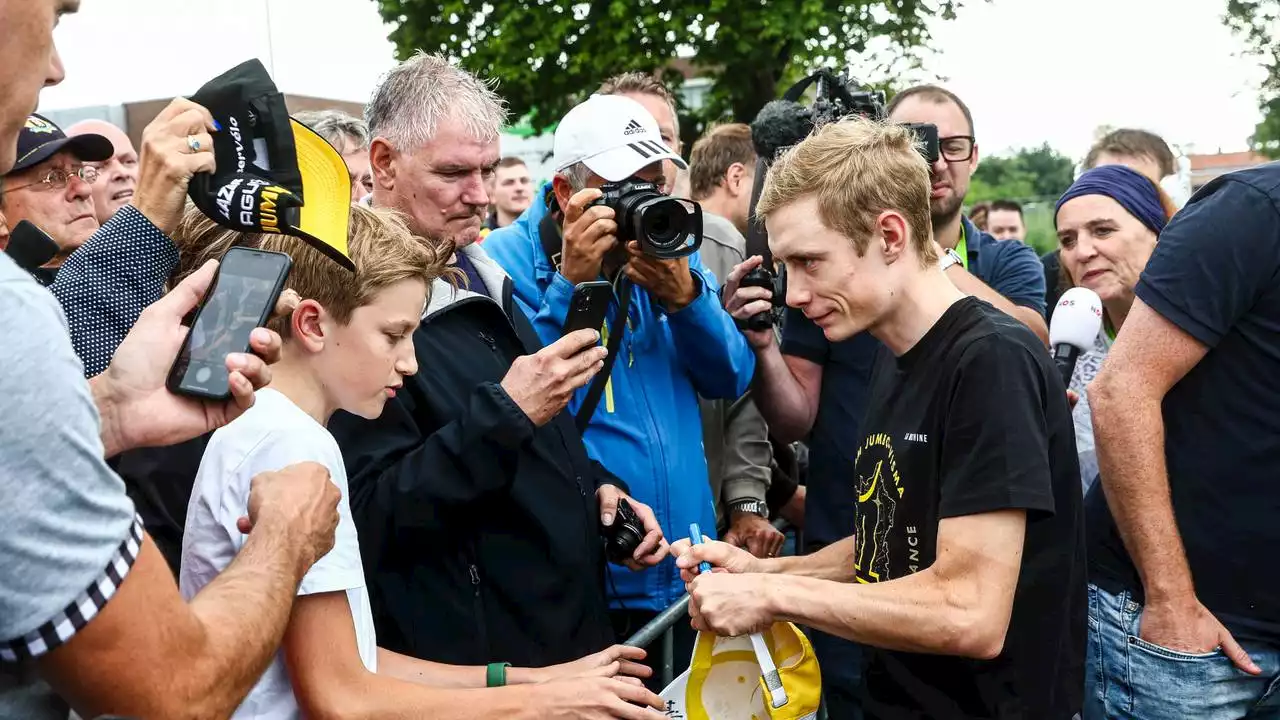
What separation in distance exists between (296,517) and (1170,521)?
1928mm

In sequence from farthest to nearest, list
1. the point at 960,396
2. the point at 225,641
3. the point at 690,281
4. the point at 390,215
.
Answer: the point at 690,281 < the point at 390,215 < the point at 960,396 < the point at 225,641

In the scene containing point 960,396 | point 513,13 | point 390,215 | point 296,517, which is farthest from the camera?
point 513,13

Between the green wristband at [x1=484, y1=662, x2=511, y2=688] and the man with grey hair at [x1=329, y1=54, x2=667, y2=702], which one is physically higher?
the man with grey hair at [x1=329, y1=54, x2=667, y2=702]

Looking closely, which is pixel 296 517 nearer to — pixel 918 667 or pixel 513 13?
pixel 918 667

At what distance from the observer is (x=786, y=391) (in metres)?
3.73

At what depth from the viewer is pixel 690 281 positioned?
3385 mm

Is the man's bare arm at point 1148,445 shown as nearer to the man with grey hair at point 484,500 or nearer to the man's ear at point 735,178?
the man with grey hair at point 484,500

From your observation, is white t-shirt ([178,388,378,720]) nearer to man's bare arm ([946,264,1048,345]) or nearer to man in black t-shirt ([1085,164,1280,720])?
man in black t-shirt ([1085,164,1280,720])

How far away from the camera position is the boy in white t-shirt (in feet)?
6.33

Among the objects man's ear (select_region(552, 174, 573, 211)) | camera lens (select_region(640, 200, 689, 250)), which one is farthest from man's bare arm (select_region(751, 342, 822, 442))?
man's ear (select_region(552, 174, 573, 211))

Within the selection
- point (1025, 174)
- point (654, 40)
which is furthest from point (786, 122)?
point (1025, 174)

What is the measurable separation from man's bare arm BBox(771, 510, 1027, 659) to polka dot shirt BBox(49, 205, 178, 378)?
148 centimetres

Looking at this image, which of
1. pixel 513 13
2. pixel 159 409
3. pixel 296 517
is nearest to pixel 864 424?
pixel 296 517

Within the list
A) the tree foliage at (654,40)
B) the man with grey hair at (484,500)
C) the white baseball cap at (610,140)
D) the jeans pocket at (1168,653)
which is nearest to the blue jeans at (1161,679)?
the jeans pocket at (1168,653)
